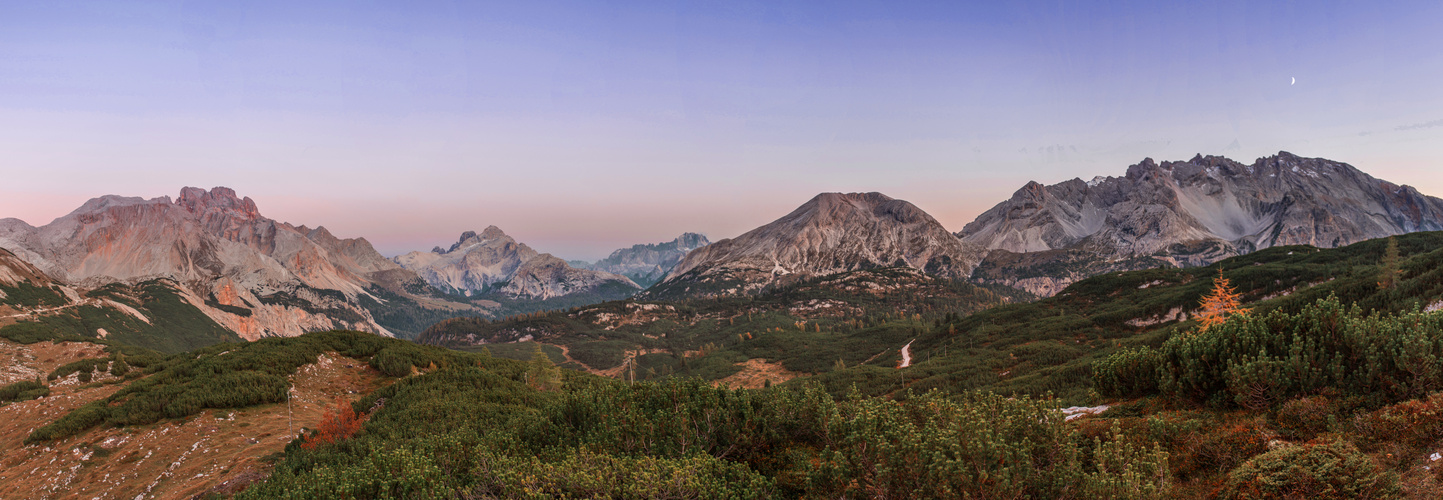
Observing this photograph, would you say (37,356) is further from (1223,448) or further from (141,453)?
(1223,448)

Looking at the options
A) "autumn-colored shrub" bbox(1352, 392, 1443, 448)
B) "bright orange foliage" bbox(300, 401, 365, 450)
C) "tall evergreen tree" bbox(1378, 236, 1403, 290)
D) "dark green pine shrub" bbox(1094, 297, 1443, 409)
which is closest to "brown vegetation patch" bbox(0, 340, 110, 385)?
"bright orange foliage" bbox(300, 401, 365, 450)

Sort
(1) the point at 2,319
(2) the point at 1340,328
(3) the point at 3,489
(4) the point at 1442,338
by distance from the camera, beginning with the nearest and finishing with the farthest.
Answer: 1. (4) the point at 1442,338
2. (2) the point at 1340,328
3. (3) the point at 3,489
4. (1) the point at 2,319

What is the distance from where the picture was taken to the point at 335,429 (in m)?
25.4

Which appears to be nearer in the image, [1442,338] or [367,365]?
[1442,338]

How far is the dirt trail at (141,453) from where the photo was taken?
21.7 meters

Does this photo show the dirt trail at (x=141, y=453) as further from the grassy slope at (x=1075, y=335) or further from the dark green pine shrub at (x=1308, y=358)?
the grassy slope at (x=1075, y=335)

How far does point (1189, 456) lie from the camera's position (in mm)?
13664

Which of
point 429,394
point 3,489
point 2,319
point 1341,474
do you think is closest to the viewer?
point 1341,474

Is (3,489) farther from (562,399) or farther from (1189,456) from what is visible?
(1189,456)

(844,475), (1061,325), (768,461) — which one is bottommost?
(1061,325)

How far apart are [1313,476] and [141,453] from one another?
40.8 m

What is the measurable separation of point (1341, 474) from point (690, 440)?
45.6ft

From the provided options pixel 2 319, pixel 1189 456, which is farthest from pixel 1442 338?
pixel 2 319

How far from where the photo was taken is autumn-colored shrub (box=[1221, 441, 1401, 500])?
9.91 m
